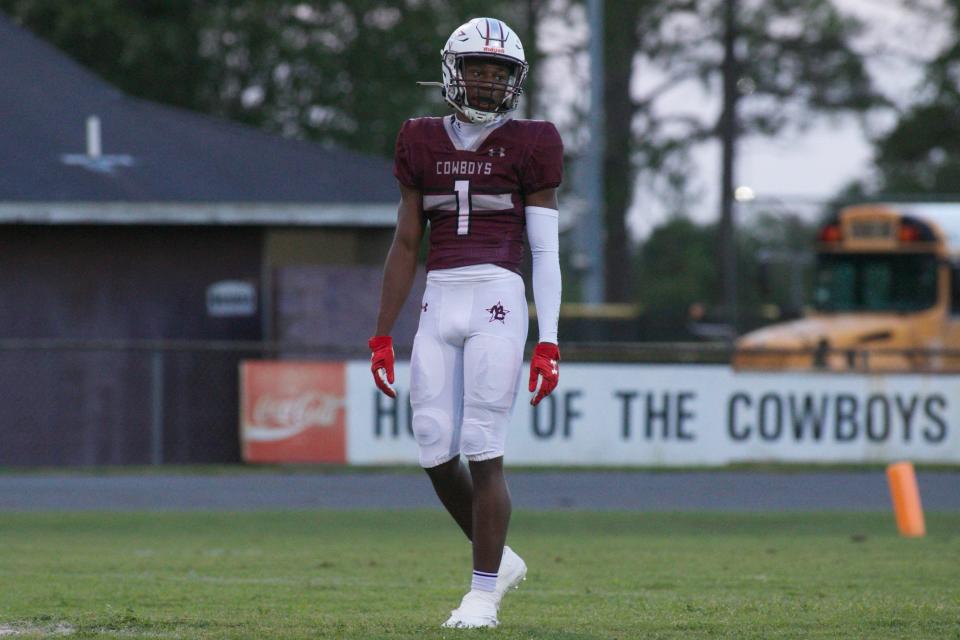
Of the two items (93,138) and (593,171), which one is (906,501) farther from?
(593,171)

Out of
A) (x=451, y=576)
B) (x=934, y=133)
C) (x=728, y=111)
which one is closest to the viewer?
(x=451, y=576)

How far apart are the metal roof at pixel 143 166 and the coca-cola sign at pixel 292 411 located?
257cm

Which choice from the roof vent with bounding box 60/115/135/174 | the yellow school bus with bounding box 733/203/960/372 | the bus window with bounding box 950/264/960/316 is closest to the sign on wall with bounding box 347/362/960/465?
the roof vent with bounding box 60/115/135/174

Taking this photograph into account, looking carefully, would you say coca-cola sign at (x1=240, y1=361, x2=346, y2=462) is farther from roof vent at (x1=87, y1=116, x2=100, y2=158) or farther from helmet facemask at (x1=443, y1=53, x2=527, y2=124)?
helmet facemask at (x1=443, y1=53, x2=527, y2=124)

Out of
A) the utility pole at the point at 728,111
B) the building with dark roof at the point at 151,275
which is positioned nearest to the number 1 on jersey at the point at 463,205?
the building with dark roof at the point at 151,275

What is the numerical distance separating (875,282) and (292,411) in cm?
1008

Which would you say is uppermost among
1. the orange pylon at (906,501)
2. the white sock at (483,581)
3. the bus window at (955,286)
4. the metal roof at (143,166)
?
the metal roof at (143,166)

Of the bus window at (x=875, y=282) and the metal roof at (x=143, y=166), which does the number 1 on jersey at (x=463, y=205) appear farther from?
the bus window at (x=875, y=282)

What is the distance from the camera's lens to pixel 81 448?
1980cm

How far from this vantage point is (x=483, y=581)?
640 cm

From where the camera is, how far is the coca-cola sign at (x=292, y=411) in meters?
18.1

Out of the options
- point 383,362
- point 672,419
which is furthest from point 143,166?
point 383,362

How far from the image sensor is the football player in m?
6.39

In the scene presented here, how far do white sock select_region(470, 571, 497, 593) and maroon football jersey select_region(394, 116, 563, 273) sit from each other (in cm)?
111
